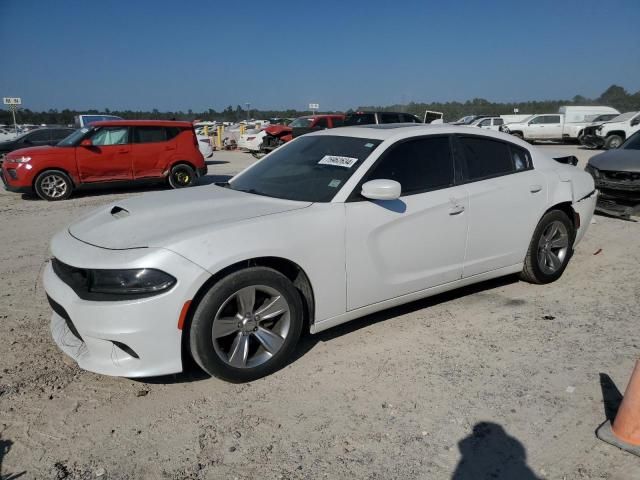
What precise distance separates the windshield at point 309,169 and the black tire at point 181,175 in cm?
754

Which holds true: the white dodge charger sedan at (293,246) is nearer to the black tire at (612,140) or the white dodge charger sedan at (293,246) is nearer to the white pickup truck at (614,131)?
the black tire at (612,140)

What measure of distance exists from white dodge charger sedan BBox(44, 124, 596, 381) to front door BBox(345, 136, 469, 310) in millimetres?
10

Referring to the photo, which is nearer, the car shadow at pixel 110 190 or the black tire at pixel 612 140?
the car shadow at pixel 110 190

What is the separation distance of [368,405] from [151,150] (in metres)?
9.65

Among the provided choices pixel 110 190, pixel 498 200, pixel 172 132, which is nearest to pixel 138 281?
pixel 498 200

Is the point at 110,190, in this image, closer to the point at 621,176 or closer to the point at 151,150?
the point at 151,150

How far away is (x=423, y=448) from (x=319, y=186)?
190 centimetres

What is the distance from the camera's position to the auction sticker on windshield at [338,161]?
12.1ft

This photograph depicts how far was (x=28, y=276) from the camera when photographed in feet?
17.0

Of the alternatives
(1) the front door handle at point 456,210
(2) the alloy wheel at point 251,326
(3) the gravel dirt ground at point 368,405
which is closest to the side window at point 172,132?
(3) the gravel dirt ground at point 368,405

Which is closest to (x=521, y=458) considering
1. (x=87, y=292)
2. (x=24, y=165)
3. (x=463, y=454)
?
(x=463, y=454)

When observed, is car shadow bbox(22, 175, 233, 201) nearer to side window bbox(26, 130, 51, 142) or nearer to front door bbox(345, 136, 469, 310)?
side window bbox(26, 130, 51, 142)

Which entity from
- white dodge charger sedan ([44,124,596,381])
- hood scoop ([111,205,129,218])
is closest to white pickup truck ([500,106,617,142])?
white dodge charger sedan ([44,124,596,381])

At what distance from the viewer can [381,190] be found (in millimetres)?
3338
